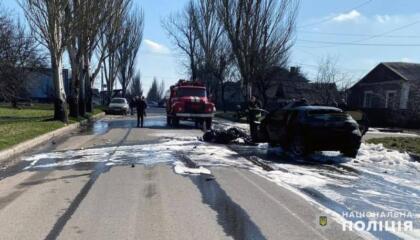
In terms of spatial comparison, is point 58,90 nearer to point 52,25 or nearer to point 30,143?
point 52,25

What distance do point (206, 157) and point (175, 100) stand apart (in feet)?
55.3

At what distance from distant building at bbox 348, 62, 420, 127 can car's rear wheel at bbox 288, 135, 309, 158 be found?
1973 cm

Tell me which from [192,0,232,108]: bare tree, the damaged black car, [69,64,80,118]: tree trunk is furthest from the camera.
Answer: [192,0,232,108]: bare tree

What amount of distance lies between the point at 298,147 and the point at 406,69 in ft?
111

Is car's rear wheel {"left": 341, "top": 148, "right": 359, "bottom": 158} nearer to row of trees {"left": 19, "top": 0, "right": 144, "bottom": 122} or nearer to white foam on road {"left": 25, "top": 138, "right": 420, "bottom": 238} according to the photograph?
white foam on road {"left": 25, "top": 138, "right": 420, "bottom": 238}

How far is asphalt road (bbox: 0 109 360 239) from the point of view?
679cm

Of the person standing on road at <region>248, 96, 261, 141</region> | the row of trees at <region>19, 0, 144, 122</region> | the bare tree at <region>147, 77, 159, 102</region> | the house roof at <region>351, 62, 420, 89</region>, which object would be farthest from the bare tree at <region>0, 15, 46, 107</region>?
the bare tree at <region>147, 77, 159, 102</region>

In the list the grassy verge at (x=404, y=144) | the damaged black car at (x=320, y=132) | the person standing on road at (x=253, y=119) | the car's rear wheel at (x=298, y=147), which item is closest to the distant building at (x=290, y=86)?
the person standing on road at (x=253, y=119)

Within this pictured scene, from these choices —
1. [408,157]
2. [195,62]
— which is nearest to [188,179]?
[408,157]

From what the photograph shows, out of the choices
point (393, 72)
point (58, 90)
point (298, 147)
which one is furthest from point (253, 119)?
point (393, 72)

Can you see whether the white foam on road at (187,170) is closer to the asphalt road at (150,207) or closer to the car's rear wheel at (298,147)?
the asphalt road at (150,207)

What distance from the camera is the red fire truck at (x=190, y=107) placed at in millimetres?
31047

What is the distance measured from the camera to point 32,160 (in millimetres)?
14164

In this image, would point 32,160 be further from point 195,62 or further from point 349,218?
point 195,62
